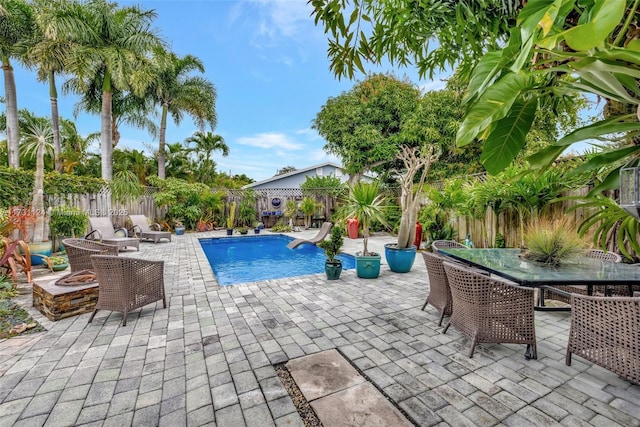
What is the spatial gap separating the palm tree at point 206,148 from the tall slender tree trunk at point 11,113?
9.14 m

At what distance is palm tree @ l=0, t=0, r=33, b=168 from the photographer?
1246cm

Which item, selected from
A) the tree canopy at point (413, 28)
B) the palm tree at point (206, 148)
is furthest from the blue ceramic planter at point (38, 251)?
the palm tree at point (206, 148)

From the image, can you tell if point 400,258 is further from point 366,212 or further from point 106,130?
point 106,130

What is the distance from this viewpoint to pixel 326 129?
1703 cm

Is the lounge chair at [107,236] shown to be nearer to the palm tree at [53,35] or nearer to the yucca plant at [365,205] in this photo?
the yucca plant at [365,205]

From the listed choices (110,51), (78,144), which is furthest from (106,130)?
(78,144)

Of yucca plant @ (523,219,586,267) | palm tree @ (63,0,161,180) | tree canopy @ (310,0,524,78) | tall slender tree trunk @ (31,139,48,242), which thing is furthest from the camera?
palm tree @ (63,0,161,180)

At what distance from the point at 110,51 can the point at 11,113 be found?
19.8ft

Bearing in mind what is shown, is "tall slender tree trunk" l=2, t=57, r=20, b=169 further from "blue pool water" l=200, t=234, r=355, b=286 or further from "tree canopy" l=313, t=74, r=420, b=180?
"tree canopy" l=313, t=74, r=420, b=180

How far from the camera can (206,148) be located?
21.8m

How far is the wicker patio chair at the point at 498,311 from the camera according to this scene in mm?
2520

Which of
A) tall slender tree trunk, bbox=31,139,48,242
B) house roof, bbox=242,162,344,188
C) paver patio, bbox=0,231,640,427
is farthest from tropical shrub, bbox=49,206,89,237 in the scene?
house roof, bbox=242,162,344,188

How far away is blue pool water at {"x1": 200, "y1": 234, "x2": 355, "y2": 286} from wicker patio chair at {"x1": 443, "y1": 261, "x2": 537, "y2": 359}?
14.5 ft

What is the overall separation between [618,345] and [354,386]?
1937 mm
